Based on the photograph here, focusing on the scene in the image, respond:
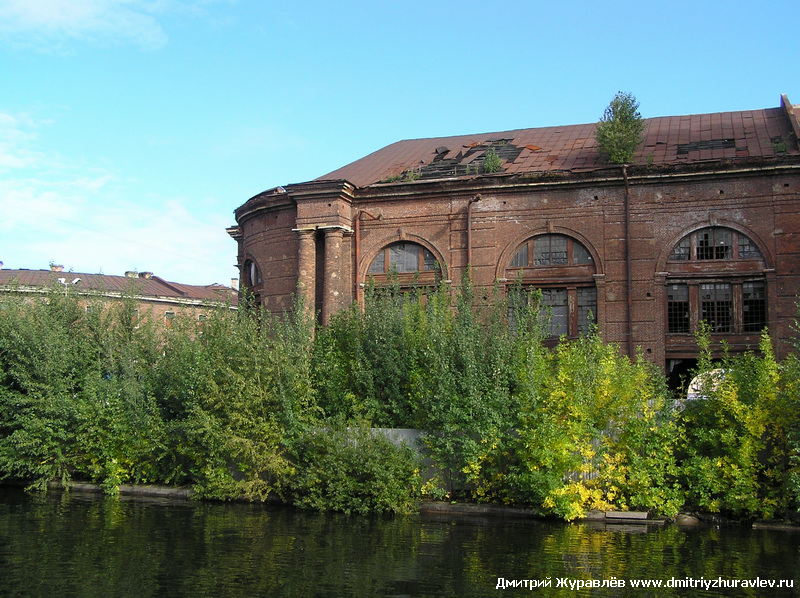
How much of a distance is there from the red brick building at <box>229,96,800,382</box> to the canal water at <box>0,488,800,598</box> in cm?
983

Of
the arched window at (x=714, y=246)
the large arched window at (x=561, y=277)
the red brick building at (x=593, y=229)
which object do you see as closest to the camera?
the red brick building at (x=593, y=229)

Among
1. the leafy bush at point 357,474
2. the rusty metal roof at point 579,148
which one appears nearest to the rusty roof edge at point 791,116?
the rusty metal roof at point 579,148

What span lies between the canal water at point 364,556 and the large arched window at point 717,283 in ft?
36.9

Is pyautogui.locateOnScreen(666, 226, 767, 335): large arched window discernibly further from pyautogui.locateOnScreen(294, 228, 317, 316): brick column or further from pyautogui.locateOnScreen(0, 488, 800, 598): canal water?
pyautogui.locateOnScreen(294, 228, 317, 316): brick column

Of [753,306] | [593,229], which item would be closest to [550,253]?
[593,229]

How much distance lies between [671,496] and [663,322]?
10470mm

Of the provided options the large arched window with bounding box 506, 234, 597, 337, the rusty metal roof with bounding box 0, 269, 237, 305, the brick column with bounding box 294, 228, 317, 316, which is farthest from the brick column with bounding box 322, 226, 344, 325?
the rusty metal roof with bounding box 0, 269, 237, 305

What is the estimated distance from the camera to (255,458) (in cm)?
1777

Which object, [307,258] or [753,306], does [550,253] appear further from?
[307,258]

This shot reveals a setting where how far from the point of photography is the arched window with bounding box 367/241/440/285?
28.2m

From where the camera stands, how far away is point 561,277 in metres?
26.6

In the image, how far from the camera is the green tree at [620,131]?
2644cm

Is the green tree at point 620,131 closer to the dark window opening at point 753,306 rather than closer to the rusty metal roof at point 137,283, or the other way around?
the dark window opening at point 753,306

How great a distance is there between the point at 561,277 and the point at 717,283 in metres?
5.15
